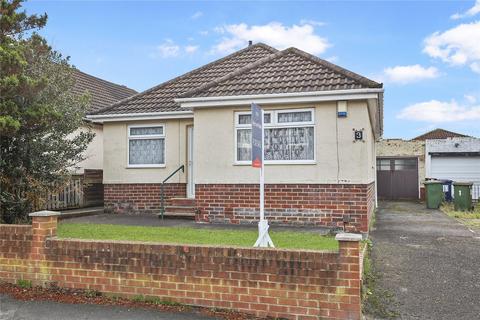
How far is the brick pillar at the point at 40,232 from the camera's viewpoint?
19.3 ft

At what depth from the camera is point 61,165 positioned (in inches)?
388

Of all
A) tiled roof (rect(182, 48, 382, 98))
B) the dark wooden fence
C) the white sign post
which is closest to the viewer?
the white sign post

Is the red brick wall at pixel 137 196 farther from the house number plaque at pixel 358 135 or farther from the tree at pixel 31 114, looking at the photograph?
the house number plaque at pixel 358 135

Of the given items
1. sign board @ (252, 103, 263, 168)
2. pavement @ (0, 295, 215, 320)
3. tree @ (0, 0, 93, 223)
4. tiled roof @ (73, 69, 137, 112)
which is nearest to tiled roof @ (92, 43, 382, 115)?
tree @ (0, 0, 93, 223)

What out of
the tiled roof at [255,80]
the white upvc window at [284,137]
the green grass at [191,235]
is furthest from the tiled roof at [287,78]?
the green grass at [191,235]

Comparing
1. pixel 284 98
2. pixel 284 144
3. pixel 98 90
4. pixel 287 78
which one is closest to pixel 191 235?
pixel 284 144

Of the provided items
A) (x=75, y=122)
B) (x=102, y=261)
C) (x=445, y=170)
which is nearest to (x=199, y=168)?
(x=75, y=122)

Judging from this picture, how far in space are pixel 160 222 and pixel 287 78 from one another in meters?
4.81

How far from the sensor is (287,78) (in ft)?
35.6

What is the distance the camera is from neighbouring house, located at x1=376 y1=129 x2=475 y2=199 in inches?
929

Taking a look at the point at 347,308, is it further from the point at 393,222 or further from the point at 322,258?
the point at 393,222

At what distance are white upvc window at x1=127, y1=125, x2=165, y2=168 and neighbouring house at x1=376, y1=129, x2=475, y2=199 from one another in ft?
47.8

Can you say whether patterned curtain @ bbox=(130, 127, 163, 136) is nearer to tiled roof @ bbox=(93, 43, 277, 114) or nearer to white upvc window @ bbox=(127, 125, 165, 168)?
white upvc window @ bbox=(127, 125, 165, 168)

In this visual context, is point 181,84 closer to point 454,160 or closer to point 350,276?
point 350,276
